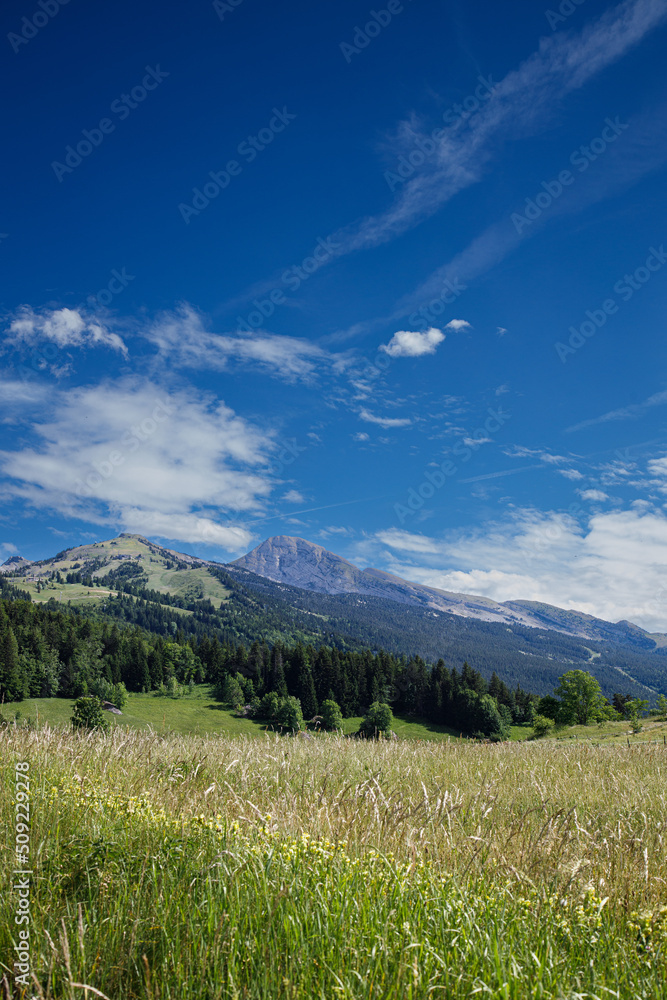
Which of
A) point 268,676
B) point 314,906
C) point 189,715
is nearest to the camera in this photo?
point 314,906

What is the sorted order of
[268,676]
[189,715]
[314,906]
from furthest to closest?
[268,676]
[189,715]
[314,906]

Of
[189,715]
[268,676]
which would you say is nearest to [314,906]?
[189,715]

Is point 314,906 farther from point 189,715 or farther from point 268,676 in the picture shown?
point 268,676

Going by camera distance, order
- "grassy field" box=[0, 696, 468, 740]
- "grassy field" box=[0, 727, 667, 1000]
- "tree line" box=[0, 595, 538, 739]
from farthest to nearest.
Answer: "tree line" box=[0, 595, 538, 739], "grassy field" box=[0, 696, 468, 740], "grassy field" box=[0, 727, 667, 1000]

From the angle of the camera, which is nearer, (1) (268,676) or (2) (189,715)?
(2) (189,715)

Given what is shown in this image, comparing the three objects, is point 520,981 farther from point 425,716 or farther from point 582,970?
point 425,716

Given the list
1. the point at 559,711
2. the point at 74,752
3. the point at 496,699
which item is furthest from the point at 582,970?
the point at 496,699

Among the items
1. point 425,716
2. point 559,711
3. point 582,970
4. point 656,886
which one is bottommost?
point 425,716

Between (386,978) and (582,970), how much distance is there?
1.10m

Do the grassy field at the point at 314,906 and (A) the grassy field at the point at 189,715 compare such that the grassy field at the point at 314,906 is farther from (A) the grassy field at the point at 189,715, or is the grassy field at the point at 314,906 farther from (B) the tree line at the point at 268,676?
(B) the tree line at the point at 268,676

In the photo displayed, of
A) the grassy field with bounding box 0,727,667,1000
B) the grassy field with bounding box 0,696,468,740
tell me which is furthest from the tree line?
the grassy field with bounding box 0,727,667,1000

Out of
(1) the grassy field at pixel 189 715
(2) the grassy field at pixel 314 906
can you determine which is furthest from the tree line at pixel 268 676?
(2) the grassy field at pixel 314 906

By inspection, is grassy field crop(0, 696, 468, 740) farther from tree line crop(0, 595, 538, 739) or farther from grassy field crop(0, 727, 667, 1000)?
grassy field crop(0, 727, 667, 1000)

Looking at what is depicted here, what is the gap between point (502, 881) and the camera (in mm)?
3973
